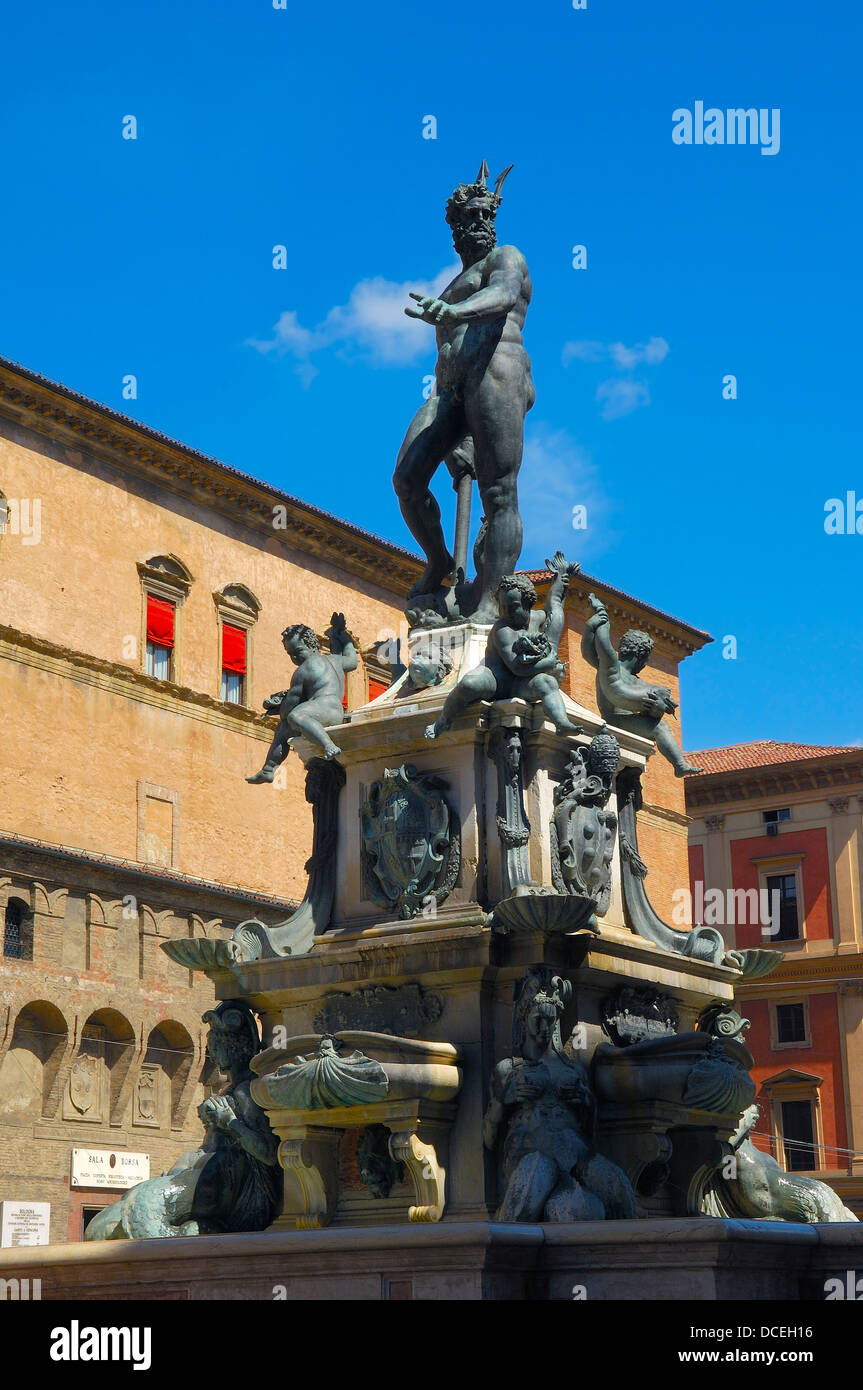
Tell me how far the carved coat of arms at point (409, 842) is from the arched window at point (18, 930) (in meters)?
28.1

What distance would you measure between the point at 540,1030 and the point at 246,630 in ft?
124

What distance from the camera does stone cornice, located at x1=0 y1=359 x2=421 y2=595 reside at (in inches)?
1623

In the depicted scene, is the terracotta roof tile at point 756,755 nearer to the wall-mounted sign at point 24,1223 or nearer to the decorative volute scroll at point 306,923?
the wall-mounted sign at point 24,1223

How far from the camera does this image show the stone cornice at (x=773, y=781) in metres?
58.8

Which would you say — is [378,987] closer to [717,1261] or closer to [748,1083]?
[748,1083]

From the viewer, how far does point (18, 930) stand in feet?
124

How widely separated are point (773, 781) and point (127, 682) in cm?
2537

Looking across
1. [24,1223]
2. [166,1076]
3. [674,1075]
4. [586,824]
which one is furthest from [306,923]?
[166,1076]

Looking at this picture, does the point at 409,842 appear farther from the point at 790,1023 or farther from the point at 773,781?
the point at 773,781

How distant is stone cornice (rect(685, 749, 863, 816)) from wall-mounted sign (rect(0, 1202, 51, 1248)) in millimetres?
29091

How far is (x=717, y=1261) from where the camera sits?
7609 mm

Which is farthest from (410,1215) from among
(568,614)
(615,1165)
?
(568,614)

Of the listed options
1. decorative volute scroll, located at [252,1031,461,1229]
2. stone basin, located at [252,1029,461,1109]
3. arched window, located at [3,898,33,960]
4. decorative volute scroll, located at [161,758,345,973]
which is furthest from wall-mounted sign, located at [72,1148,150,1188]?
stone basin, located at [252,1029,461,1109]

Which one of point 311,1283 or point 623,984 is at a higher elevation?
point 623,984
